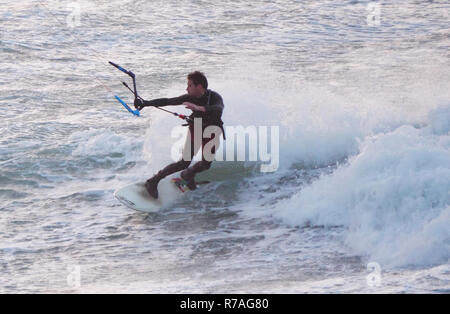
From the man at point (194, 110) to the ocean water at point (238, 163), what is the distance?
534mm

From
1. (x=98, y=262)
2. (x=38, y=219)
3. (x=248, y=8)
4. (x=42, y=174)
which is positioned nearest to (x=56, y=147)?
(x=42, y=174)

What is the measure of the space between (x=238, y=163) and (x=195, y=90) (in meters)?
2.44

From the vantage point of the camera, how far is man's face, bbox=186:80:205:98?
322 inches

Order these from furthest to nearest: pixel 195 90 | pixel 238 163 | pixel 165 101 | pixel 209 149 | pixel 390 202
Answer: pixel 238 163
pixel 209 149
pixel 195 90
pixel 165 101
pixel 390 202

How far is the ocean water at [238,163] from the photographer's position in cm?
701

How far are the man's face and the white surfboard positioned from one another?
4.51 ft

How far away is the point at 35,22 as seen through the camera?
1923 centimetres

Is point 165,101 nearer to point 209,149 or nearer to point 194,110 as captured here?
point 194,110

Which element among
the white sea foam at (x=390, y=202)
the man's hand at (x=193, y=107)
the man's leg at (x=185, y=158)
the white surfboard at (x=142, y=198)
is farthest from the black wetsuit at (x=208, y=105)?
the white sea foam at (x=390, y=202)

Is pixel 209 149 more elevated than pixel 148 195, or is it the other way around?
pixel 209 149

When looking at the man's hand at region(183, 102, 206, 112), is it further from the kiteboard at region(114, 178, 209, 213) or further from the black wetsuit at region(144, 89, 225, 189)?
the kiteboard at region(114, 178, 209, 213)

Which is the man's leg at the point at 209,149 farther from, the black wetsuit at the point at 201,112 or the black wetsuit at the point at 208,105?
the black wetsuit at the point at 208,105

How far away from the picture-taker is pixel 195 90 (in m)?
8.21

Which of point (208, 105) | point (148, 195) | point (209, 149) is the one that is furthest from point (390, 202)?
point (148, 195)
